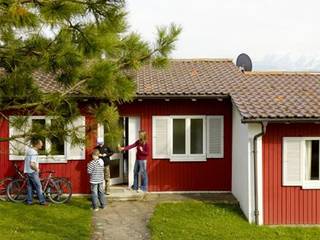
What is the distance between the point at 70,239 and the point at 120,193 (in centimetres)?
405

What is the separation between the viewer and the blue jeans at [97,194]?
13.7 meters

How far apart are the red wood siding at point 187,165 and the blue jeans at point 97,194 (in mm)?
2308

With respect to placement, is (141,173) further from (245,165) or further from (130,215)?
(245,165)

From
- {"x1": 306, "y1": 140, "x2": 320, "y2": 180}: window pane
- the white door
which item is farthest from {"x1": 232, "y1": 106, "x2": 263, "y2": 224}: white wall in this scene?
the white door

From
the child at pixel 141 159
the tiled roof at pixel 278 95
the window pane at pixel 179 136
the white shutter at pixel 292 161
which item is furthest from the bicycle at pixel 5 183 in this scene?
the white shutter at pixel 292 161

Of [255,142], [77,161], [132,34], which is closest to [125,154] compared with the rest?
[77,161]

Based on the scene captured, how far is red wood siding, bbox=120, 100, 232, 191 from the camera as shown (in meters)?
15.8

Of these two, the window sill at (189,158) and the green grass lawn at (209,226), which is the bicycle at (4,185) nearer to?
the green grass lawn at (209,226)

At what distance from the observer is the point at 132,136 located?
632 inches

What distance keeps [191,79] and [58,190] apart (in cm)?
549

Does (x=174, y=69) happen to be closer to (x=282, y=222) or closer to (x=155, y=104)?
(x=155, y=104)

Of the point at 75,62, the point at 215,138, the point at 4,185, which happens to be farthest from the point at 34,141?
the point at 215,138

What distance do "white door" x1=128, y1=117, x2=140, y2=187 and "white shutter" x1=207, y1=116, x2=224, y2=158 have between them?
87.0 inches

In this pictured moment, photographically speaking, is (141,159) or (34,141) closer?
(34,141)
